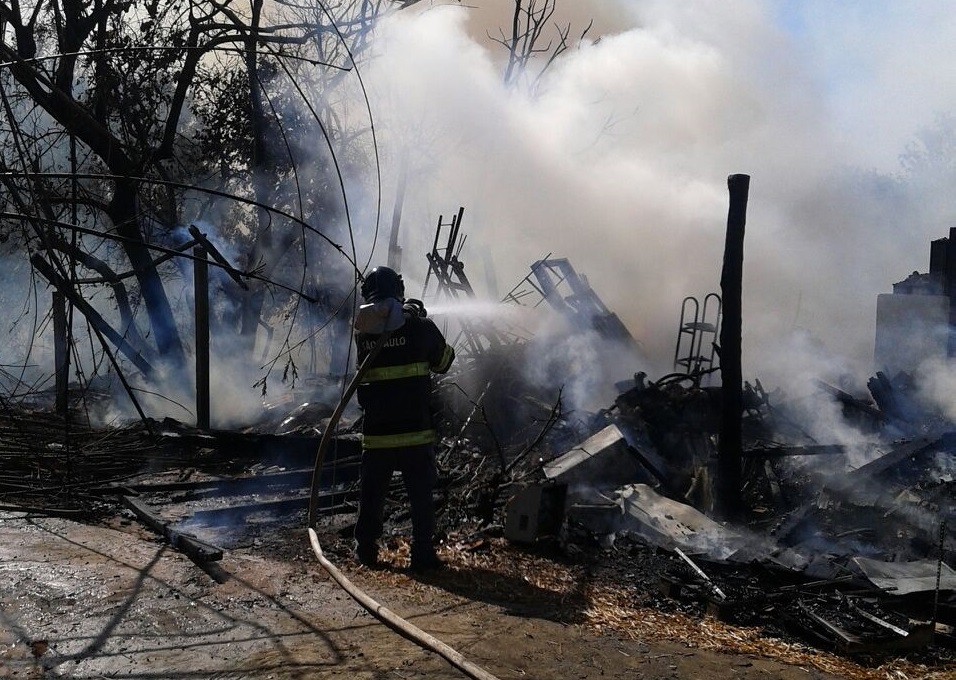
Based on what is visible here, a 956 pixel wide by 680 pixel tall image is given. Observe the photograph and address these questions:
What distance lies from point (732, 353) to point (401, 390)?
3354 mm

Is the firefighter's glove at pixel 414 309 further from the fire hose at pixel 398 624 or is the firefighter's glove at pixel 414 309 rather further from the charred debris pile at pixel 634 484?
the charred debris pile at pixel 634 484

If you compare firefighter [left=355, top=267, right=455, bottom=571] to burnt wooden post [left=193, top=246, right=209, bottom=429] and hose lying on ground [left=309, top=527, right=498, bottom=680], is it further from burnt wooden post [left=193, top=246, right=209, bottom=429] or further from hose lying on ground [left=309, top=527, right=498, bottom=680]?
burnt wooden post [left=193, top=246, right=209, bottom=429]

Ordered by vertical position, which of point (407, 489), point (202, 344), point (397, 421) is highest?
point (202, 344)

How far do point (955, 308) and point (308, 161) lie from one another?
482 inches

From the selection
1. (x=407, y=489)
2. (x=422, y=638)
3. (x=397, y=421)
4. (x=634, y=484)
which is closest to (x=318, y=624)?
(x=422, y=638)

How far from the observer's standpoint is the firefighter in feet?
17.7

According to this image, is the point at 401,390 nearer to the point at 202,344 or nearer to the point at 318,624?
the point at 318,624

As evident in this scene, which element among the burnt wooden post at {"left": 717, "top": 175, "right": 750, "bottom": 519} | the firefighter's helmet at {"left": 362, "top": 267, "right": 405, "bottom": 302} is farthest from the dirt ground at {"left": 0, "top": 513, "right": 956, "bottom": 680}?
the burnt wooden post at {"left": 717, "top": 175, "right": 750, "bottom": 519}

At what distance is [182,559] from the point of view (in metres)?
5.18

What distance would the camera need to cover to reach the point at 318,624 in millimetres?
4098

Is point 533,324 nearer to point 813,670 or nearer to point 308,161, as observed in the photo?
point 308,161

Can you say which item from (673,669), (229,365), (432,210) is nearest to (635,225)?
(432,210)

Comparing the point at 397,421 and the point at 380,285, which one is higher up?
the point at 380,285

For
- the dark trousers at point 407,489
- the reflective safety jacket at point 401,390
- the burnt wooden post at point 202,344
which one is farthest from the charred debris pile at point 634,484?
the reflective safety jacket at point 401,390
